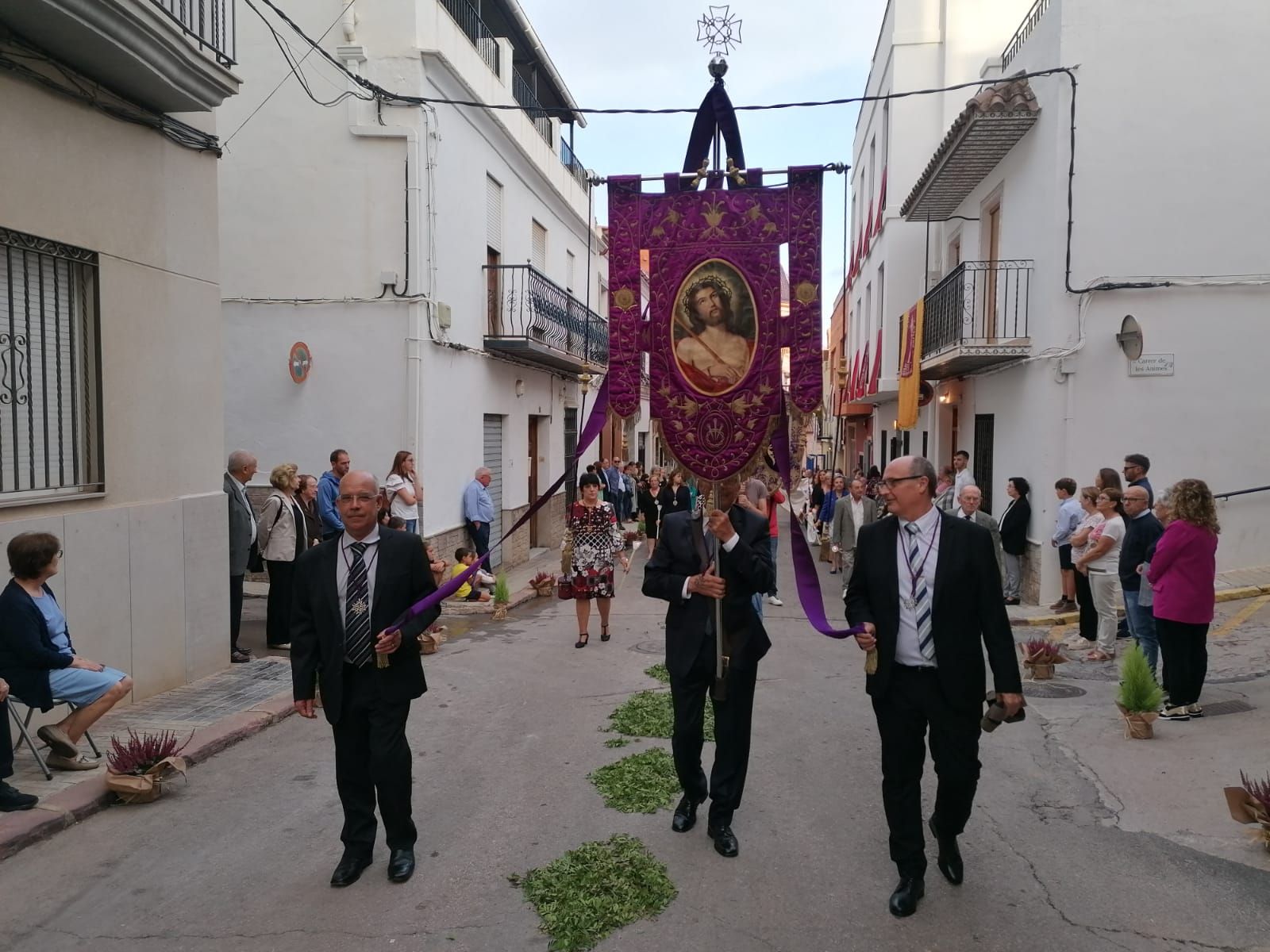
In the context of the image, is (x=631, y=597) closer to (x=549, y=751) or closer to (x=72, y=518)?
(x=549, y=751)

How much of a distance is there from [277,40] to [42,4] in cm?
615

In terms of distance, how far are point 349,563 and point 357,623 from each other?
273mm

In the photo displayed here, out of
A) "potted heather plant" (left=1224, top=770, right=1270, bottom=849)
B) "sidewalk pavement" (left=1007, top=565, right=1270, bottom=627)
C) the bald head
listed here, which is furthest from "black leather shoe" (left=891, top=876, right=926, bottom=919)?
"sidewalk pavement" (left=1007, top=565, right=1270, bottom=627)

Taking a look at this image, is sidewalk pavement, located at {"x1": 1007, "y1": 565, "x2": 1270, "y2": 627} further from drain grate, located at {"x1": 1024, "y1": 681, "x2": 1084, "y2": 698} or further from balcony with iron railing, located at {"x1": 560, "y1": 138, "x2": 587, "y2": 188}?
balcony with iron railing, located at {"x1": 560, "y1": 138, "x2": 587, "y2": 188}

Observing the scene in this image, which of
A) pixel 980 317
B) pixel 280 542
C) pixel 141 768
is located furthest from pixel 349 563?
pixel 980 317

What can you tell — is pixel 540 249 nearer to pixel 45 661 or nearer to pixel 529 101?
pixel 529 101

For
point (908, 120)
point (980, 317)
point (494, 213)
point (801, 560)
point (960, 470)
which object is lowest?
point (801, 560)

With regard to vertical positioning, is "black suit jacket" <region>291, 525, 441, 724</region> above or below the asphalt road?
above

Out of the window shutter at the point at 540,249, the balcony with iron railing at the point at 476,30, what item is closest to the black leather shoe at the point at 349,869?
the balcony with iron railing at the point at 476,30

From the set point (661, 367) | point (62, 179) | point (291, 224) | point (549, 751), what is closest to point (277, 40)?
point (291, 224)

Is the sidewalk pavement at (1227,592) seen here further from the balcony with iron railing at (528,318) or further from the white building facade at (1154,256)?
the balcony with iron railing at (528,318)

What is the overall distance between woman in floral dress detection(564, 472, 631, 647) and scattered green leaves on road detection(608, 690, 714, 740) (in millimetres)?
2130

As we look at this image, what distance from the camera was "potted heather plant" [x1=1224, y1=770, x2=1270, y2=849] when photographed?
13.6ft

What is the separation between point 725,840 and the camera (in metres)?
4.21
